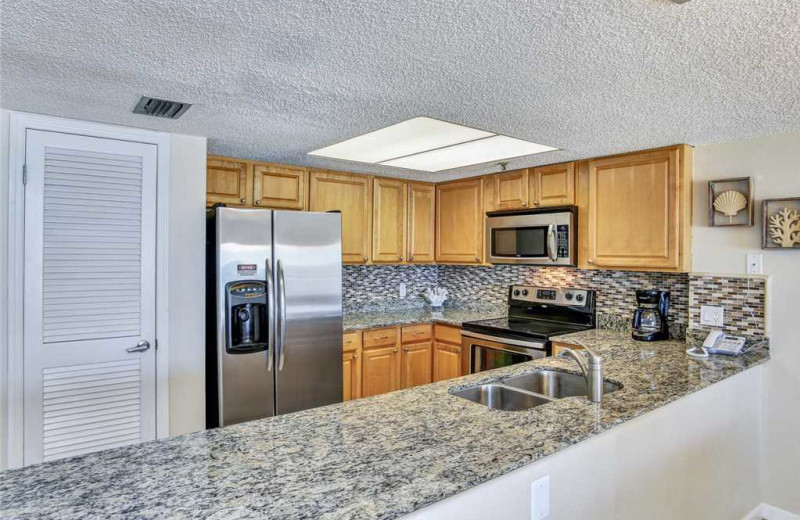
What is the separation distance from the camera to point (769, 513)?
2.62 metres

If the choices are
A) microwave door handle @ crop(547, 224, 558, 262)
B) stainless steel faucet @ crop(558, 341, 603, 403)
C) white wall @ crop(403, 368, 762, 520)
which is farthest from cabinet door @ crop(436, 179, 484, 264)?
stainless steel faucet @ crop(558, 341, 603, 403)

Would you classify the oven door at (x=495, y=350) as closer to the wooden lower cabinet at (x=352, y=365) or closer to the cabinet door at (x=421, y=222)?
the wooden lower cabinet at (x=352, y=365)

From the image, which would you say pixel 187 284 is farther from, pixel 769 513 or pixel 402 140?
pixel 769 513

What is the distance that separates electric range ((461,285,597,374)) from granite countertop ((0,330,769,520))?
4.71ft

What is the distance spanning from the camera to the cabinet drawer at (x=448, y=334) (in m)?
3.84

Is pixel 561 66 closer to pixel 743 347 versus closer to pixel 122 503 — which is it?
pixel 122 503

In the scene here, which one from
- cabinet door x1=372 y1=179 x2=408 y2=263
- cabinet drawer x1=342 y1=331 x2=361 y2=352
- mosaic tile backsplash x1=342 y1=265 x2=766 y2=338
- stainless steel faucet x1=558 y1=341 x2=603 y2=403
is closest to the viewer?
stainless steel faucet x1=558 y1=341 x2=603 y2=403

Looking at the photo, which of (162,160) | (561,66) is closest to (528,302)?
(561,66)

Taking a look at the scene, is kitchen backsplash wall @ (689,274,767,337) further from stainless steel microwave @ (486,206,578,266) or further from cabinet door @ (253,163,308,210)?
cabinet door @ (253,163,308,210)

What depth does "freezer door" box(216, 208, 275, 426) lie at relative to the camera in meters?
2.72

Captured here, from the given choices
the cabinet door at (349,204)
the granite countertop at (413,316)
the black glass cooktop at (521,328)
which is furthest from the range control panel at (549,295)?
the cabinet door at (349,204)

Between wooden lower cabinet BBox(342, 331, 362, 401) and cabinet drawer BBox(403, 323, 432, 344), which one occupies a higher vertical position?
cabinet drawer BBox(403, 323, 432, 344)

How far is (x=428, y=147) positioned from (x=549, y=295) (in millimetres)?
1613

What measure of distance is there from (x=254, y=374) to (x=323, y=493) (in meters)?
1.88
